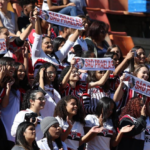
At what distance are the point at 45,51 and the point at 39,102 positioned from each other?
141 cm

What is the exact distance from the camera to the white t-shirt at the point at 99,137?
6980 millimetres

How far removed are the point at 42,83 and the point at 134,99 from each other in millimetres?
1316

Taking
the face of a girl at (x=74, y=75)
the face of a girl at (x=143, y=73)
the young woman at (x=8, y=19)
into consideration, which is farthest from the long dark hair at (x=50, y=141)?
the young woman at (x=8, y=19)

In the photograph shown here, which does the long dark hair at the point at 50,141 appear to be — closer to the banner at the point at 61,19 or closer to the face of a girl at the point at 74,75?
the face of a girl at the point at 74,75

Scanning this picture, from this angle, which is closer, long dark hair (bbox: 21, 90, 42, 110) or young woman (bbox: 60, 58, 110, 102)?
long dark hair (bbox: 21, 90, 42, 110)

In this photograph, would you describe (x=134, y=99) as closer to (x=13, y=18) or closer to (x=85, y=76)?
(x=85, y=76)

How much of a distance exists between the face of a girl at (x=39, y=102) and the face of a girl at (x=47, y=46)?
4.27 ft

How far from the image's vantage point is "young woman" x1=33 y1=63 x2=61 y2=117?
22.6 ft

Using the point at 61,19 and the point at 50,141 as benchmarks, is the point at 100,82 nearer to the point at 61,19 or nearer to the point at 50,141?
the point at 61,19

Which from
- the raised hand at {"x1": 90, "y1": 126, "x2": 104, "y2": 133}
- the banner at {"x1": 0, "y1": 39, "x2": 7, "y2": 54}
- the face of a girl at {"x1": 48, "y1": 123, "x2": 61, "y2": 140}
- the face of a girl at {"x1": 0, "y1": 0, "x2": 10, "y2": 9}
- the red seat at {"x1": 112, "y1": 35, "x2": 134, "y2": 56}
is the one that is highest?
the face of a girl at {"x1": 0, "y1": 0, "x2": 10, "y2": 9}

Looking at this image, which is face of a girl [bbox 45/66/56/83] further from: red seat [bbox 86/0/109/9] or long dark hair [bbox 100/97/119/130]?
red seat [bbox 86/0/109/9]

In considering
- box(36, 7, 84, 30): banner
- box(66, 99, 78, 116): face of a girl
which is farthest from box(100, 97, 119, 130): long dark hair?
box(36, 7, 84, 30): banner

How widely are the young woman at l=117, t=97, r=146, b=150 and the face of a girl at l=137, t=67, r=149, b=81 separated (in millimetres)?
538

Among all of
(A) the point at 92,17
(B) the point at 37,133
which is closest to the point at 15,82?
(B) the point at 37,133
